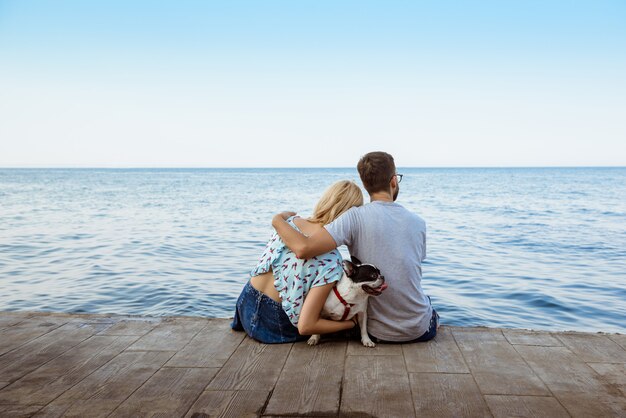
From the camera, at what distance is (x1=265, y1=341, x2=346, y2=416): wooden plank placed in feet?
9.07

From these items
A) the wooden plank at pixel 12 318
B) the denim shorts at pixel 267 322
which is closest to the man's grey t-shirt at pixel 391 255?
the denim shorts at pixel 267 322

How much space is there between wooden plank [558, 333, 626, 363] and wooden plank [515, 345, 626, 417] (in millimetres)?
85

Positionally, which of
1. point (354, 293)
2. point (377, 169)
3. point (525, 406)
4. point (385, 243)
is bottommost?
point (525, 406)

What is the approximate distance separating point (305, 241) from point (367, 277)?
17.8 inches

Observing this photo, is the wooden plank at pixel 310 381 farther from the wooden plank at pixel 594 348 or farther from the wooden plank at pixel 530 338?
the wooden plank at pixel 594 348

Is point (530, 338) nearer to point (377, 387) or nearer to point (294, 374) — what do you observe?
point (377, 387)

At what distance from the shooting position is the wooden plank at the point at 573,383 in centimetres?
277

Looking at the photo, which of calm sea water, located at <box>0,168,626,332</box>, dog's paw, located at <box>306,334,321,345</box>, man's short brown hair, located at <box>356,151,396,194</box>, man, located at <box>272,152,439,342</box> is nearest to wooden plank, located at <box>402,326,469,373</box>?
man, located at <box>272,152,439,342</box>

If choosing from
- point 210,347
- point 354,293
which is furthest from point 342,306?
point 210,347

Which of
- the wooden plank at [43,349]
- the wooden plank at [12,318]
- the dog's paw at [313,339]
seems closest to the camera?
the wooden plank at [43,349]

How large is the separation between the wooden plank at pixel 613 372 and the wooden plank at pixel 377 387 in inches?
45.2

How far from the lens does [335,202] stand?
3.74 m

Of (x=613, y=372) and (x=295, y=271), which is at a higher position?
(x=295, y=271)

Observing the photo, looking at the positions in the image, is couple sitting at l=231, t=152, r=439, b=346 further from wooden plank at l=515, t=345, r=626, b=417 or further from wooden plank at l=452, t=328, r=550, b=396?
wooden plank at l=515, t=345, r=626, b=417
